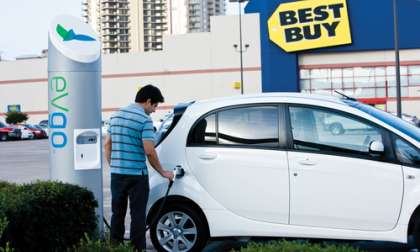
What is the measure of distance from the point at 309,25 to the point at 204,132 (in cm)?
4344

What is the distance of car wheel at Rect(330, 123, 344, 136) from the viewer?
21.2ft

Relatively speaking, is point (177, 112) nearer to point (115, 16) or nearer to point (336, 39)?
point (336, 39)

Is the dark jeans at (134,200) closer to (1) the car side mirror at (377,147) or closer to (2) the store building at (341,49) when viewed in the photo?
(1) the car side mirror at (377,147)

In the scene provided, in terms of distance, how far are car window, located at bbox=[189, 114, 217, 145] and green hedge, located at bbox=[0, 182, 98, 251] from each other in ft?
5.59

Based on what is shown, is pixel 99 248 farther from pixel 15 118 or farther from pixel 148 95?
pixel 15 118

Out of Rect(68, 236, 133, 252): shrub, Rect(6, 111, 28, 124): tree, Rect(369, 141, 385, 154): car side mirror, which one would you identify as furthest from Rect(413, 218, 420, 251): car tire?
Rect(6, 111, 28, 124): tree

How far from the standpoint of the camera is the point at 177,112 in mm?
7066

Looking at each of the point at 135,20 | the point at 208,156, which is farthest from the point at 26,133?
Result: the point at 135,20

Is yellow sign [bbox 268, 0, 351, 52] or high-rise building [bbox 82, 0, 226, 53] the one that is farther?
high-rise building [bbox 82, 0, 226, 53]

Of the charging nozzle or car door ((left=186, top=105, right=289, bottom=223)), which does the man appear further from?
car door ((left=186, top=105, right=289, bottom=223))

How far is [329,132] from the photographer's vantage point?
6480 millimetres

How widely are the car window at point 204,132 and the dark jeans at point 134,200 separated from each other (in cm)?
81

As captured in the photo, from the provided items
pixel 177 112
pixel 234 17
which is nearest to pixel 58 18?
pixel 177 112

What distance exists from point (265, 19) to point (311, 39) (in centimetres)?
A: 379
